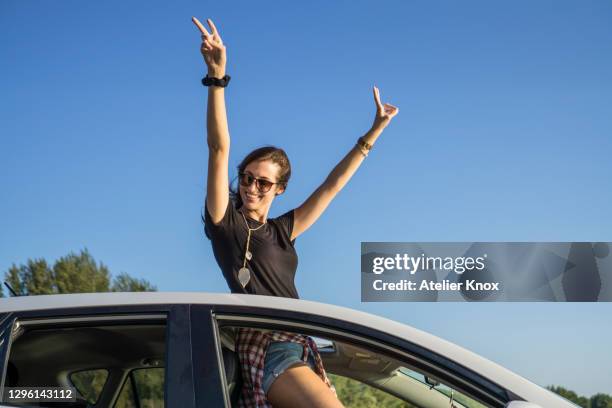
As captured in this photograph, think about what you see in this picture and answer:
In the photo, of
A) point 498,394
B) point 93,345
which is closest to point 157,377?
point 93,345

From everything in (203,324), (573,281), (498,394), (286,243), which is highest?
(573,281)

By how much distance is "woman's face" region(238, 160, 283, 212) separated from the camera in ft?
11.2

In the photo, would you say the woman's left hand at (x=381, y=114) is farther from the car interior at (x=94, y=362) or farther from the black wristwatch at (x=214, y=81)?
the car interior at (x=94, y=362)

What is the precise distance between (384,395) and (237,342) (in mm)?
1032

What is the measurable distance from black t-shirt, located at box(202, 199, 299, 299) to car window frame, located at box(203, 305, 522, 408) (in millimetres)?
471

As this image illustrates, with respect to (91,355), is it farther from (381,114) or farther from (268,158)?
(381,114)

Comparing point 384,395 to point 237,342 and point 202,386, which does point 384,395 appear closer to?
point 237,342

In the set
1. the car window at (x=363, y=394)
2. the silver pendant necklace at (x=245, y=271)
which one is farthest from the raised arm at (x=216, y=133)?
the car window at (x=363, y=394)

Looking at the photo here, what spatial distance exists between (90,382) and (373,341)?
1577 millimetres

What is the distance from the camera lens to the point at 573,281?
1506cm

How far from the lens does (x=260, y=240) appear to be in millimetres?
3260

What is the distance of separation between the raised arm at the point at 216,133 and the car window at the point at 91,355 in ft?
1.77

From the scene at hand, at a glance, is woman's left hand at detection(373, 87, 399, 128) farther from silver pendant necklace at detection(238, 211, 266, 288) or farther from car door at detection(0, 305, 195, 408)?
car door at detection(0, 305, 195, 408)

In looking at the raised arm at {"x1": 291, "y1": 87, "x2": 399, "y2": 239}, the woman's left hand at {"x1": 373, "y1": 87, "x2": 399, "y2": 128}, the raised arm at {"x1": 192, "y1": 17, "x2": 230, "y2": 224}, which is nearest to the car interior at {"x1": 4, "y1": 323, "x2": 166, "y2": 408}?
the raised arm at {"x1": 192, "y1": 17, "x2": 230, "y2": 224}
